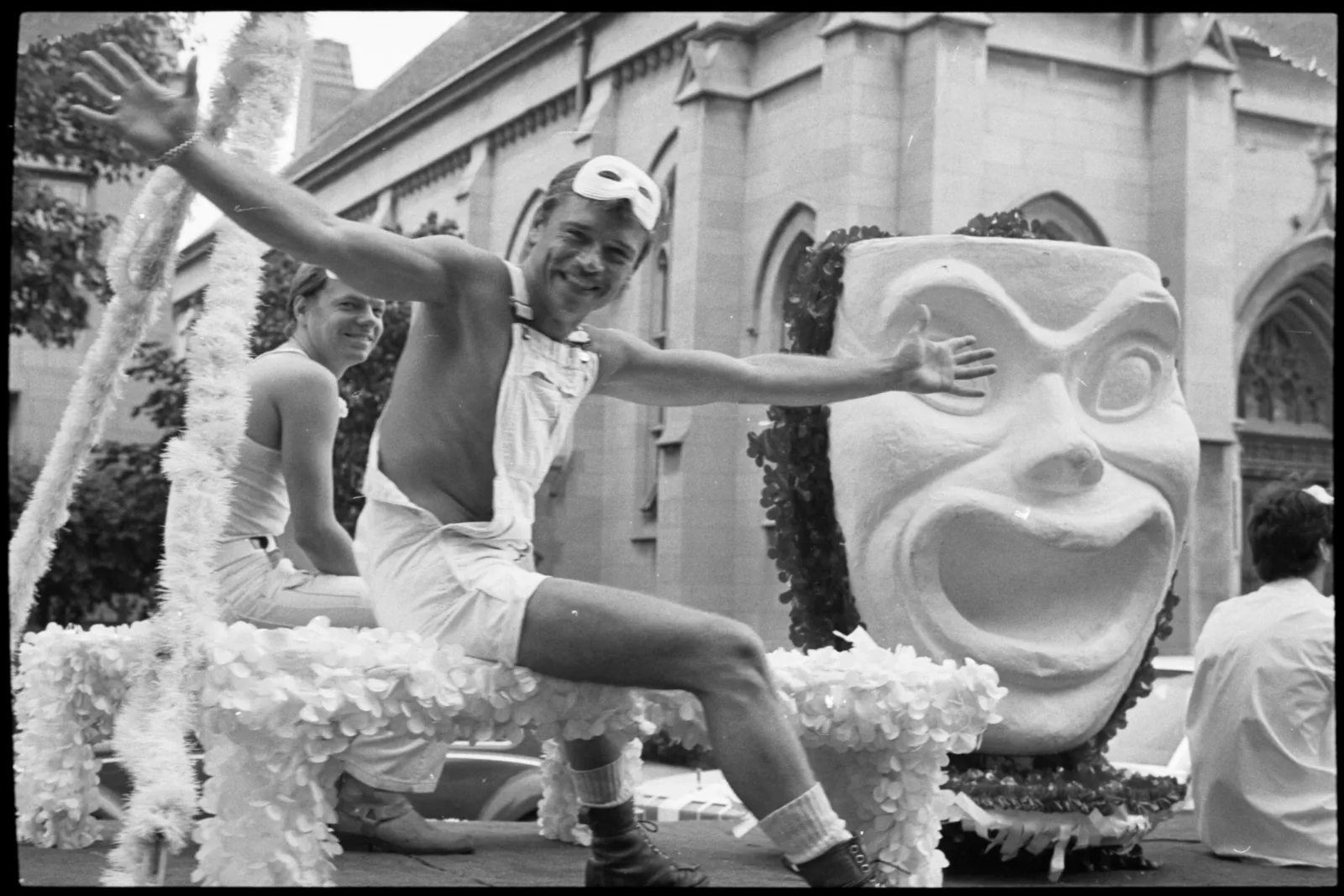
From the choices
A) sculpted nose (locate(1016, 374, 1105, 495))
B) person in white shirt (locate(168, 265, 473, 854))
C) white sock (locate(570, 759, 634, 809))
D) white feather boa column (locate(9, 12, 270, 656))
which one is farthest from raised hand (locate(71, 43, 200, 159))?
sculpted nose (locate(1016, 374, 1105, 495))

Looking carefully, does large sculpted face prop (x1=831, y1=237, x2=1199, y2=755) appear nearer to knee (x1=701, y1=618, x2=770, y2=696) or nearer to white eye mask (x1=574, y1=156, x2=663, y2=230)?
white eye mask (x1=574, y1=156, x2=663, y2=230)

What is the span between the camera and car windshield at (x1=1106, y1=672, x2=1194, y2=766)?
22.9 ft

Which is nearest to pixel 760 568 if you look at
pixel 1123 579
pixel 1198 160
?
pixel 1198 160

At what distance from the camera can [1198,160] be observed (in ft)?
60.4

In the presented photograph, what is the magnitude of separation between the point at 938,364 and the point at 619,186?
3.82ft

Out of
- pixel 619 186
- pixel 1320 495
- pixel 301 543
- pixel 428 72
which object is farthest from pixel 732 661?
pixel 428 72

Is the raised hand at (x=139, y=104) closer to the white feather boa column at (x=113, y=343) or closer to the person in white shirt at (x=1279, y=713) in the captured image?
the white feather boa column at (x=113, y=343)

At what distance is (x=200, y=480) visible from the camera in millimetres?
3289

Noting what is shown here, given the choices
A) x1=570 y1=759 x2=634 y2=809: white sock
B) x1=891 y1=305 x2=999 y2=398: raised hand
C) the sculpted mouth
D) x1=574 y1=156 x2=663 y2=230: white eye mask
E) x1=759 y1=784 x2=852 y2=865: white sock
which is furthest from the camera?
the sculpted mouth

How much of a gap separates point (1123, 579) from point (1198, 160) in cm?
1484

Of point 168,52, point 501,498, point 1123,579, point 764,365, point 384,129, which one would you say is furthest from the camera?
point 384,129

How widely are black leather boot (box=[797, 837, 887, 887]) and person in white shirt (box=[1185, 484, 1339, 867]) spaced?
6.59ft

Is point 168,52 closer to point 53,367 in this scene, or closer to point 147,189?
point 53,367

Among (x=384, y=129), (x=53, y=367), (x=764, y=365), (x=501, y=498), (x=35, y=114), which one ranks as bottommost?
(x=501, y=498)
